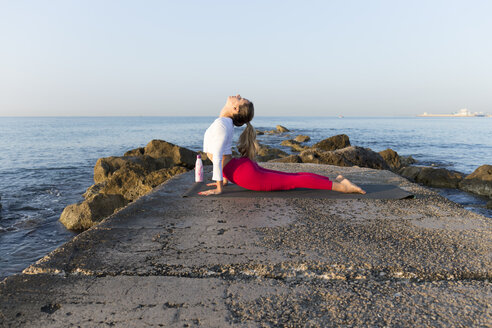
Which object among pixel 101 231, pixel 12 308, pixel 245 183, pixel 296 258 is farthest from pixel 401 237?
pixel 12 308

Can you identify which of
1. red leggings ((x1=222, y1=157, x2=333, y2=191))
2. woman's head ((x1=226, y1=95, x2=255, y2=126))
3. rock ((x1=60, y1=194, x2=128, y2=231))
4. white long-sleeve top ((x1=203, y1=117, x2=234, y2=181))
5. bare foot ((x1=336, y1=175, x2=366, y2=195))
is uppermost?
woman's head ((x1=226, y1=95, x2=255, y2=126))

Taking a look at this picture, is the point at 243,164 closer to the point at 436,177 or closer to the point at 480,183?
the point at 480,183

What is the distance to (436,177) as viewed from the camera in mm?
9703

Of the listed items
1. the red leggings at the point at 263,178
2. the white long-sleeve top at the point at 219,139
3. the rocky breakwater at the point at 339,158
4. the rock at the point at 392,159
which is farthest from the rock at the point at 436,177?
the white long-sleeve top at the point at 219,139

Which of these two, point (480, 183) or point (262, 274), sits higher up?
point (262, 274)

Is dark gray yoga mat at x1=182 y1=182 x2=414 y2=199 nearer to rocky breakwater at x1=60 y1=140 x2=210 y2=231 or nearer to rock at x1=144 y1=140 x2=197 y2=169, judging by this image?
rocky breakwater at x1=60 y1=140 x2=210 y2=231

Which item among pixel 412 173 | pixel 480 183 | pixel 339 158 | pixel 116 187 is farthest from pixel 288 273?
pixel 412 173

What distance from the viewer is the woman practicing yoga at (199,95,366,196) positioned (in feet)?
12.8

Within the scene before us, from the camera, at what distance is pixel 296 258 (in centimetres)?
217

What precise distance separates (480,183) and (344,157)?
372 centimetres

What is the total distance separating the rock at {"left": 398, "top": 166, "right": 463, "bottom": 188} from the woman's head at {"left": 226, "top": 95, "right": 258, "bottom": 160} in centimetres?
752

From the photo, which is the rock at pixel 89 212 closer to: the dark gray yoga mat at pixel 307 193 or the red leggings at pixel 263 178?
the dark gray yoga mat at pixel 307 193

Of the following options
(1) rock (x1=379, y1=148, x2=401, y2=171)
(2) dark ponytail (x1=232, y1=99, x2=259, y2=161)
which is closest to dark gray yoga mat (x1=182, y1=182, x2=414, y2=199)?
(2) dark ponytail (x1=232, y1=99, x2=259, y2=161)

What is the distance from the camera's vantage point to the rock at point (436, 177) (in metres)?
9.46
